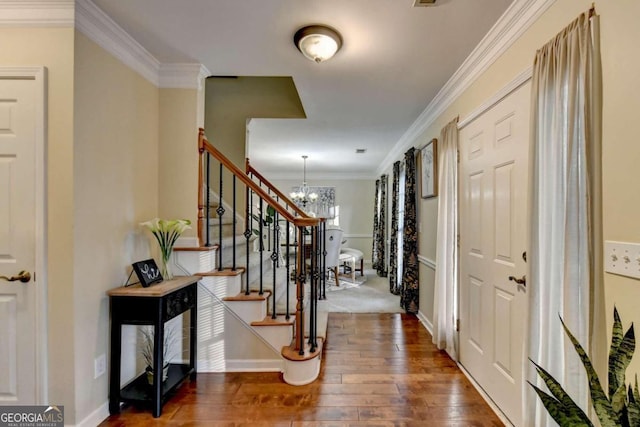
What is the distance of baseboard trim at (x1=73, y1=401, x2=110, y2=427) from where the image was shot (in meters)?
1.81

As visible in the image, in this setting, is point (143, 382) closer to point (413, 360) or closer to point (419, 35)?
point (413, 360)

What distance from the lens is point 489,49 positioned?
2119 mm

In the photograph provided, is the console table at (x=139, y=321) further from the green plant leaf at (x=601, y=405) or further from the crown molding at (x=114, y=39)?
the green plant leaf at (x=601, y=405)

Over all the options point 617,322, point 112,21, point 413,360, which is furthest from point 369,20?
point 413,360

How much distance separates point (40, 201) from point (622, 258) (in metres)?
2.76

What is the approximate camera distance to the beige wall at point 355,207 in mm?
8414

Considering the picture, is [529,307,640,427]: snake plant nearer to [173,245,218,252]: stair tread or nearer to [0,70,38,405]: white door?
[173,245,218,252]: stair tread

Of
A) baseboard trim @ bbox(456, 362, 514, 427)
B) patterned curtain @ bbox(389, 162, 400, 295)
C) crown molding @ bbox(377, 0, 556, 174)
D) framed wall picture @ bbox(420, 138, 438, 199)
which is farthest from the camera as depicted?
patterned curtain @ bbox(389, 162, 400, 295)

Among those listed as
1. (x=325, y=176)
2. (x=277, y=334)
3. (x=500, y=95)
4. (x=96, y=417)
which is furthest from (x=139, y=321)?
(x=325, y=176)

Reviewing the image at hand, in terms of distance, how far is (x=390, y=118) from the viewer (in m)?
3.78

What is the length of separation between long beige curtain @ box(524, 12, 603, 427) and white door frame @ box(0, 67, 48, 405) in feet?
8.56

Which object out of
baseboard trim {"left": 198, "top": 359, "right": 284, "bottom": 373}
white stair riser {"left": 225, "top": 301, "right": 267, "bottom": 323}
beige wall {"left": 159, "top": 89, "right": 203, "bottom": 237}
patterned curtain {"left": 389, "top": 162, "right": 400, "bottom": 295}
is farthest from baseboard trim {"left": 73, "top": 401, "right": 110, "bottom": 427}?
patterned curtain {"left": 389, "top": 162, "right": 400, "bottom": 295}

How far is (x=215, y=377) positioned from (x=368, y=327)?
179cm

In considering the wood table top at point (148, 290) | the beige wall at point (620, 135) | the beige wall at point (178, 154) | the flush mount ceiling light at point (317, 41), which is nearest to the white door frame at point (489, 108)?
the beige wall at point (620, 135)
